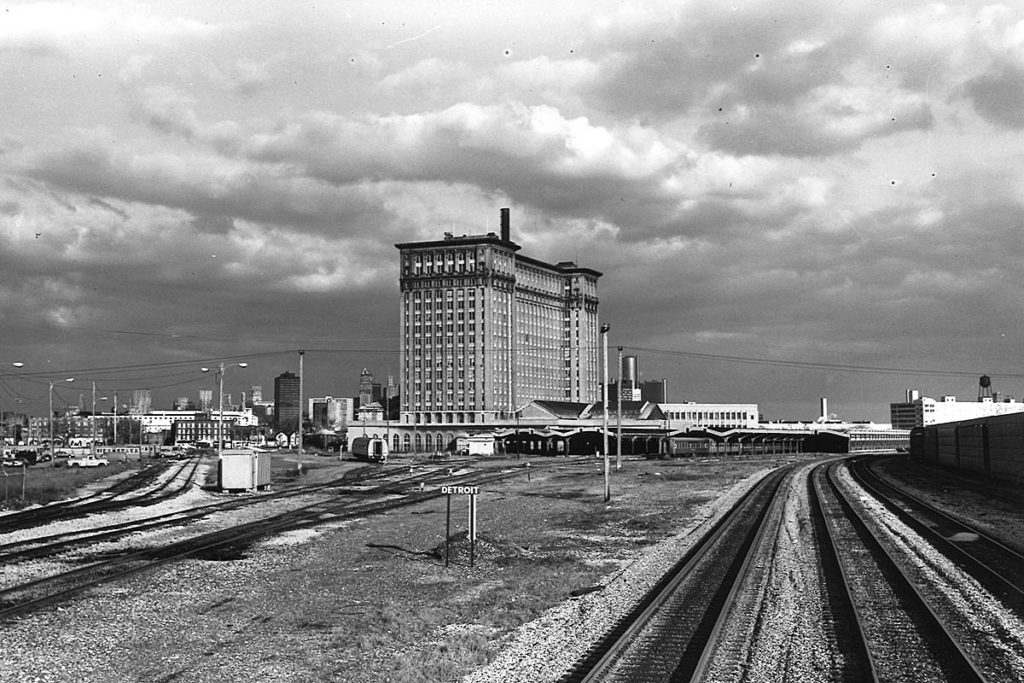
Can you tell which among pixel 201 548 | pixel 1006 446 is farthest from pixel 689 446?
pixel 201 548

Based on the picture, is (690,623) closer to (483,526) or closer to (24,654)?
(24,654)

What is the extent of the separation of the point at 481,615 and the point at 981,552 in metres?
18.2

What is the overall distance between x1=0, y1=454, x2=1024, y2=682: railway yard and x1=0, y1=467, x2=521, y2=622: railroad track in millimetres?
130

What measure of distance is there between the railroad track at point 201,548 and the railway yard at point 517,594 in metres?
0.13

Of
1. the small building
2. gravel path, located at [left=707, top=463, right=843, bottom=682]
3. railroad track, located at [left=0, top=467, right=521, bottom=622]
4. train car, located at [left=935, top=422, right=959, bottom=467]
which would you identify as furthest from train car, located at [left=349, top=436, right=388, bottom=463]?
gravel path, located at [left=707, top=463, right=843, bottom=682]

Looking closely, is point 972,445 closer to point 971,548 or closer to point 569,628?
point 971,548

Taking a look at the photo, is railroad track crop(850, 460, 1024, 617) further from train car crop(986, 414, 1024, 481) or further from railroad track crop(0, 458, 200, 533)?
railroad track crop(0, 458, 200, 533)

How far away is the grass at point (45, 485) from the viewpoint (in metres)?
49.6

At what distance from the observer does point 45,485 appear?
61938mm

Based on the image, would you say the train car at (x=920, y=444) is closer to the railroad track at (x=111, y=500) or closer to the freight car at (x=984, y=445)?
the freight car at (x=984, y=445)

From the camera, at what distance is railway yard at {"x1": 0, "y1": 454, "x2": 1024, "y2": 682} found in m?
15.6

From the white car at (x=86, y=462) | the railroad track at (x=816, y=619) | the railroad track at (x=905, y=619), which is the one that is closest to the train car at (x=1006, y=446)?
the railroad track at (x=905, y=619)

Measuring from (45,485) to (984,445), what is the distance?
218ft

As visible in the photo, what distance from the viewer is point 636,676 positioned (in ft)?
47.4
